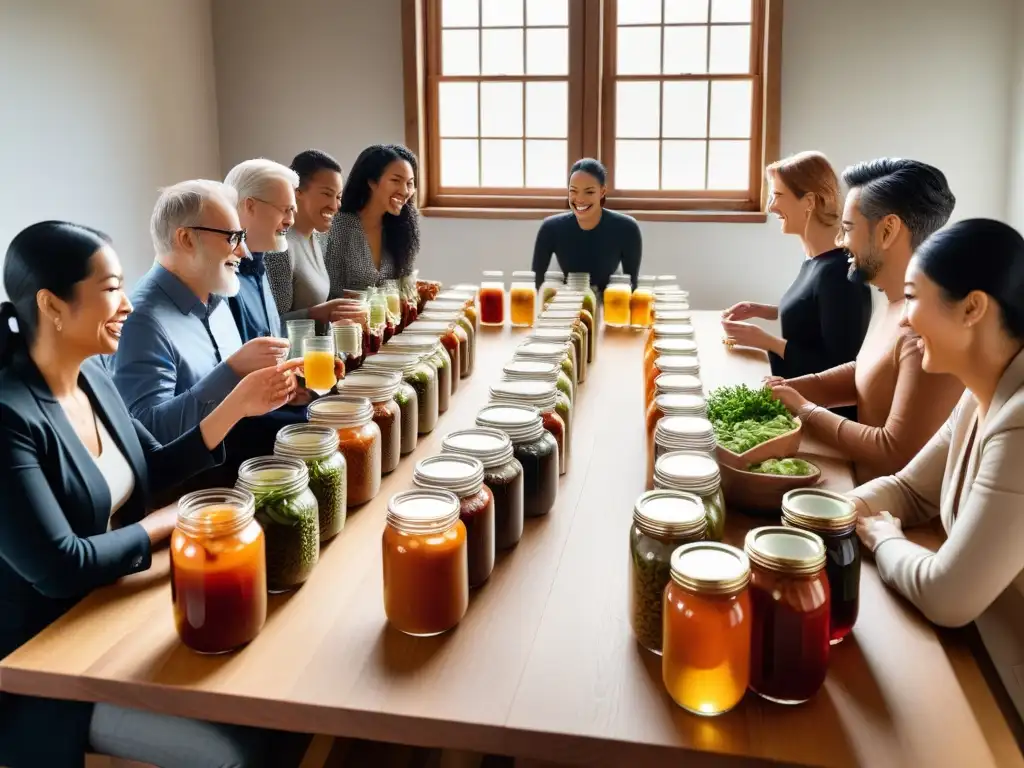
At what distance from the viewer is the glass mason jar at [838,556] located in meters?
1.16

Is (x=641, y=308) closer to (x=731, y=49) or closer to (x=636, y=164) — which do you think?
(x=636, y=164)

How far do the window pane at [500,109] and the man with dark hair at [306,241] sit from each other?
267 centimetres

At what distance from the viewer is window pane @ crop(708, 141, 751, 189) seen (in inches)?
218

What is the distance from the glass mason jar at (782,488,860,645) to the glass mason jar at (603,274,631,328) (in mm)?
2197

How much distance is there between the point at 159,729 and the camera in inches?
52.7

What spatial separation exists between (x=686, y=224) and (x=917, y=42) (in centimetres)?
151

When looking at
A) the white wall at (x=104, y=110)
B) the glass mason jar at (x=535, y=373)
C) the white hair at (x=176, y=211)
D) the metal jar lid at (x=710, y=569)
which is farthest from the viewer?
the white wall at (x=104, y=110)

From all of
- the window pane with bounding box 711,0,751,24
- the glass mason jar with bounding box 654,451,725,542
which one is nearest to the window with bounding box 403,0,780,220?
the window pane with bounding box 711,0,751,24

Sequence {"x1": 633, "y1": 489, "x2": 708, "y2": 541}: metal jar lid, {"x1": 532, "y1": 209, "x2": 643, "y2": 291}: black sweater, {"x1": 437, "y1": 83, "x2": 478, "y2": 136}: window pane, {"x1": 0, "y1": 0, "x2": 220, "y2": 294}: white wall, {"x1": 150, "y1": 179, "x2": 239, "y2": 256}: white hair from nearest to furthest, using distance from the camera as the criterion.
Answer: {"x1": 633, "y1": 489, "x2": 708, "y2": 541}: metal jar lid, {"x1": 150, "y1": 179, "x2": 239, "y2": 256}: white hair, {"x1": 0, "y1": 0, "x2": 220, "y2": 294}: white wall, {"x1": 532, "y1": 209, "x2": 643, "y2": 291}: black sweater, {"x1": 437, "y1": 83, "x2": 478, "y2": 136}: window pane

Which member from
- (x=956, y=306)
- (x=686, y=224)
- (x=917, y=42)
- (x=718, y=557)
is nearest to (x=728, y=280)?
(x=686, y=224)

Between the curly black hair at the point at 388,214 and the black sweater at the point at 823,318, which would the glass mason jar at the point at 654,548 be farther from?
the curly black hair at the point at 388,214

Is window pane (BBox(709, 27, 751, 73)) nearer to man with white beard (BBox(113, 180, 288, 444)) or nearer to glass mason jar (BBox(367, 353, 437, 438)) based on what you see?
man with white beard (BBox(113, 180, 288, 444))

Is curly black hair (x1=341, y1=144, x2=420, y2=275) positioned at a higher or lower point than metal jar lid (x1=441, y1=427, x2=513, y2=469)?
higher

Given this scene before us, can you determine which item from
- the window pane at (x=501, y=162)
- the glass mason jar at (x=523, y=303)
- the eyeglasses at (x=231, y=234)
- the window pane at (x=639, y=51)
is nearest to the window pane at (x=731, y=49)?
the window pane at (x=639, y=51)
